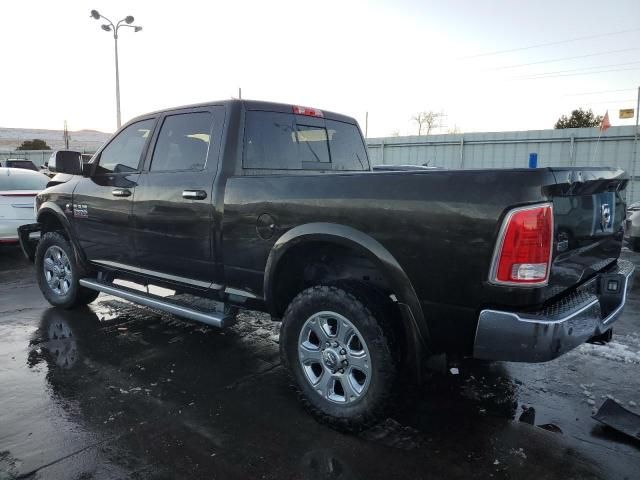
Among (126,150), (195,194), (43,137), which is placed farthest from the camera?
(43,137)

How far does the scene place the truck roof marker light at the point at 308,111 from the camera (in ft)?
13.6

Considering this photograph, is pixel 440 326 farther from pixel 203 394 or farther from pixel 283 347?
pixel 203 394

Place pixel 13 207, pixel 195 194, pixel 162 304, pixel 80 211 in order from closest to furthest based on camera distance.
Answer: pixel 195 194
pixel 162 304
pixel 80 211
pixel 13 207

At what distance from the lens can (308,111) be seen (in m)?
4.26

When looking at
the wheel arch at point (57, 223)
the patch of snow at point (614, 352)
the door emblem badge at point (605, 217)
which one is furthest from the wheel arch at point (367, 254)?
the wheel arch at point (57, 223)

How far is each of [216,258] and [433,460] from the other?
6.42 ft

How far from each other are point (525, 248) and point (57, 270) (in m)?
4.92

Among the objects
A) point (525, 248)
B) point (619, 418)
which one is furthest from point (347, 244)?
point (619, 418)

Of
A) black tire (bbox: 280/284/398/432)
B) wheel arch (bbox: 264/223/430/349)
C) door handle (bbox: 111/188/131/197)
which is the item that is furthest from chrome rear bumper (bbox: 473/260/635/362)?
door handle (bbox: 111/188/131/197)

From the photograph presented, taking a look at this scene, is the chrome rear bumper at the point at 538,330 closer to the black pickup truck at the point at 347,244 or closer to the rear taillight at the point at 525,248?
the black pickup truck at the point at 347,244

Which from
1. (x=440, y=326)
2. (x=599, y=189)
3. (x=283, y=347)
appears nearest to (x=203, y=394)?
(x=283, y=347)

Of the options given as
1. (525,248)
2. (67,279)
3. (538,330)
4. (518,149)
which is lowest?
(67,279)

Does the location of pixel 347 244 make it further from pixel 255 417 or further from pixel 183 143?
pixel 183 143

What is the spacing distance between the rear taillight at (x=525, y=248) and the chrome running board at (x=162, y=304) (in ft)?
6.53
